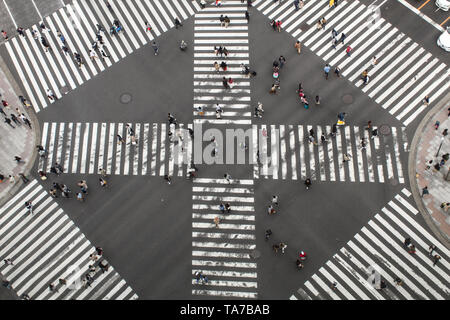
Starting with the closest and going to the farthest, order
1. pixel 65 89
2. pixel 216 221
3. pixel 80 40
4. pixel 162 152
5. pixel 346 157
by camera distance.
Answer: pixel 216 221 → pixel 346 157 → pixel 162 152 → pixel 65 89 → pixel 80 40

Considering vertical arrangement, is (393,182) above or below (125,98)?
below

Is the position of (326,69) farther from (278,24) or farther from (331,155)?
(331,155)

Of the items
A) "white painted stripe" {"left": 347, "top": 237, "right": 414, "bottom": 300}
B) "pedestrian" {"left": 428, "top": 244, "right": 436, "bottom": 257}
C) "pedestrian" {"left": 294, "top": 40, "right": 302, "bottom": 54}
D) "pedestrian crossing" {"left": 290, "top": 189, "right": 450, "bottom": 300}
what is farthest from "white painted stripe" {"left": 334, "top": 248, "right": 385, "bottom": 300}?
"pedestrian" {"left": 294, "top": 40, "right": 302, "bottom": 54}

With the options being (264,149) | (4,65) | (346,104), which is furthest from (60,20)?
(346,104)

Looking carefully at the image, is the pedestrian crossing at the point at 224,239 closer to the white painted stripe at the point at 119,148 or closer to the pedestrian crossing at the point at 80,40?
the white painted stripe at the point at 119,148

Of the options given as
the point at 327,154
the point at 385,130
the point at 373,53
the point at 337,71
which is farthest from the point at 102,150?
the point at 373,53

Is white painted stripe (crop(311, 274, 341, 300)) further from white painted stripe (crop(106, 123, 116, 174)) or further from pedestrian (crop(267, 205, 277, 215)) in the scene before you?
white painted stripe (crop(106, 123, 116, 174))

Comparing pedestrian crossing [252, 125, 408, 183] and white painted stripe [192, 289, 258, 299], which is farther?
pedestrian crossing [252, 125, 408, 183]

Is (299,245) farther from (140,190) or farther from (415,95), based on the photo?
(415,95)
